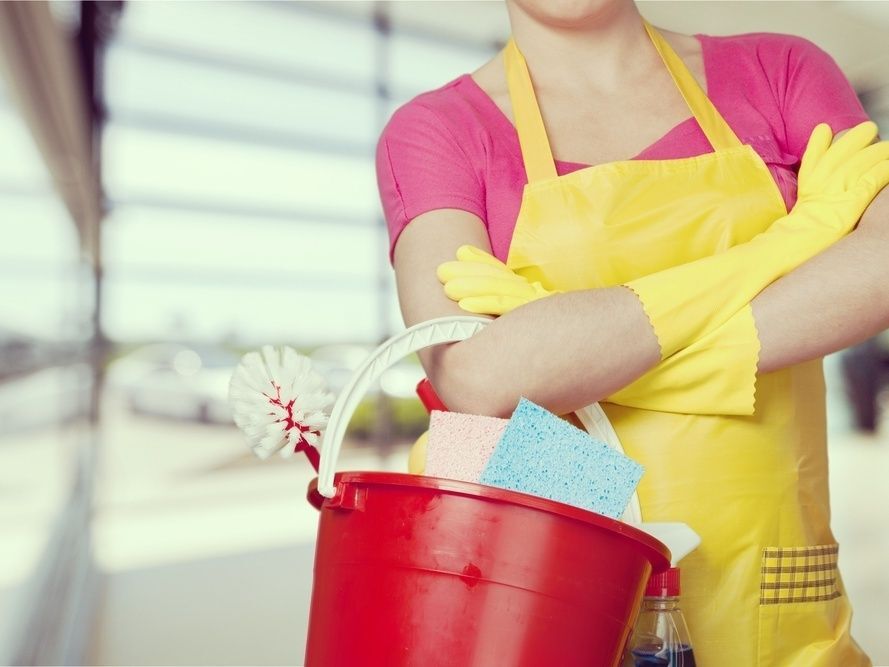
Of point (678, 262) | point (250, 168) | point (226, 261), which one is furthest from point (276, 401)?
point (226, 261)

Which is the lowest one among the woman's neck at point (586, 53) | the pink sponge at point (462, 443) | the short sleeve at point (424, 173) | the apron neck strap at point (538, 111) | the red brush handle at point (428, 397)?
the pink sponge at point (462, 443)

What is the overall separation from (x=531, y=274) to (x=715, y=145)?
234 millimetres

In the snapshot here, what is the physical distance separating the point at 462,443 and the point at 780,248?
0.34 m

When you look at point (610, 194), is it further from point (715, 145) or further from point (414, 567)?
point (414, 567)

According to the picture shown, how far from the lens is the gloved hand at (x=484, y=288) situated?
849 millimetres

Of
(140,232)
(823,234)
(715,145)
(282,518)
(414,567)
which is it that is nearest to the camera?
(414,567)

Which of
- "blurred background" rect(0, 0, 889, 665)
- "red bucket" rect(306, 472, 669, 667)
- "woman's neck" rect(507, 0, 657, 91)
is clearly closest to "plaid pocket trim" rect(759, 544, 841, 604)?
"red bucket" rect(306, 472, 669, 667)

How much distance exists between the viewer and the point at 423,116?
1004mm

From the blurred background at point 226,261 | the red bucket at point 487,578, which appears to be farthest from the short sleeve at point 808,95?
the blurred background at point 226,261

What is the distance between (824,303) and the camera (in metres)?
0.81

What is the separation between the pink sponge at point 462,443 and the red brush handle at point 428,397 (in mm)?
238

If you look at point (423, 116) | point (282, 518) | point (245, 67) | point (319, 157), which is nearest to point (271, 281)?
point (319, 157)

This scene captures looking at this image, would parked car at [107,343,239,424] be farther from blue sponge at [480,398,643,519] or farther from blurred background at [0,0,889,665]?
blue sponge at [480,398,643,519]

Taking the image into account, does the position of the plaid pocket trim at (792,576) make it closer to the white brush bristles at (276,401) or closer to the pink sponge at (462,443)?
the pink sponge at (462,443)
